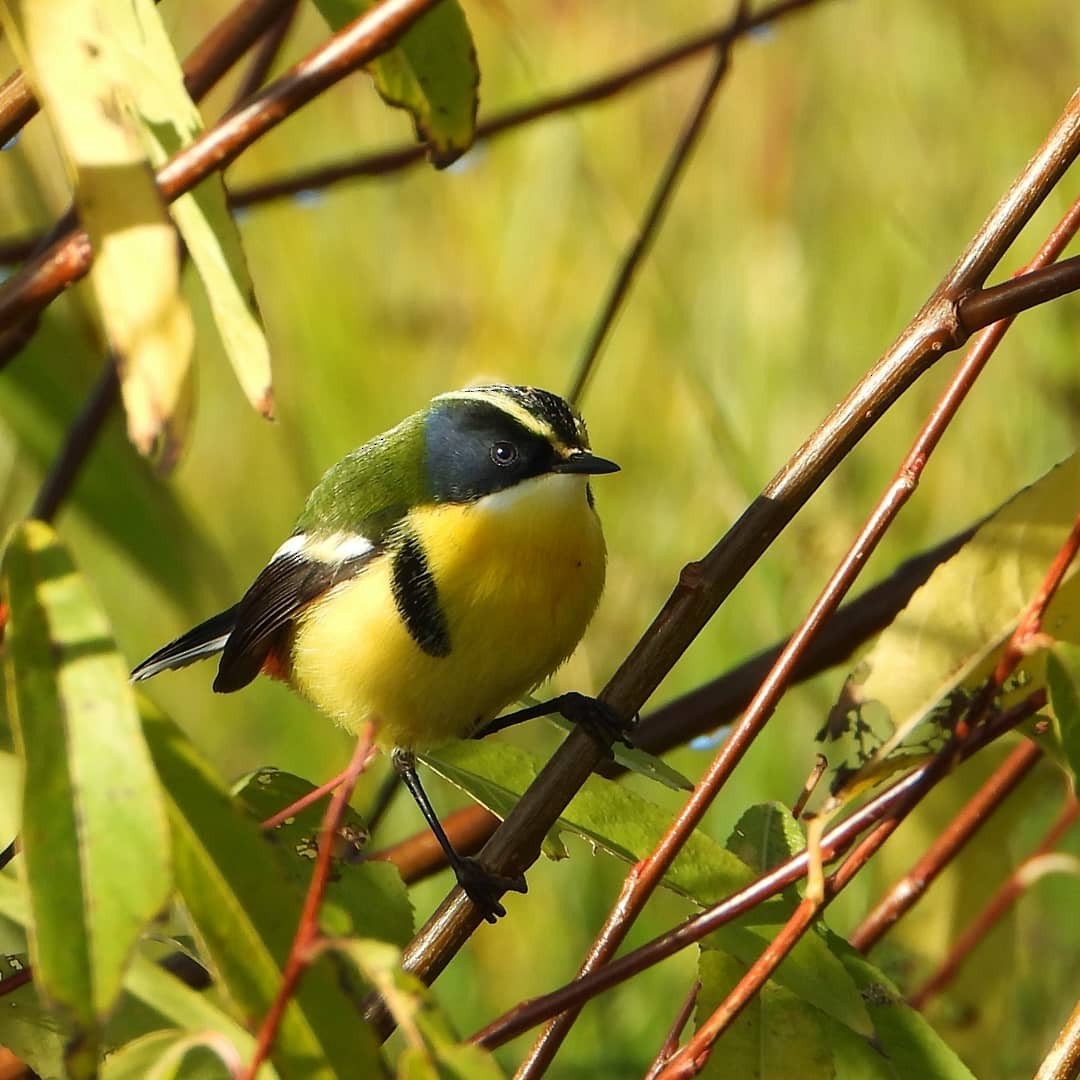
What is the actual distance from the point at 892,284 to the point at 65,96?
367cm

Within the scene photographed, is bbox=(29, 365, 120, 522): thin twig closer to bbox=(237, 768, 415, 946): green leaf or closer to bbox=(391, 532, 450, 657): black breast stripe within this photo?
bbox=(391, 532, 450, 657): black breast stripe

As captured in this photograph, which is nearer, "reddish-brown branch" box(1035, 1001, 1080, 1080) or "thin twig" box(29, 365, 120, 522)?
"reddish-brown branch" box(1035, 1001, 1080, 1080)

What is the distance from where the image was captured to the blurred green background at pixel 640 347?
3104 mm

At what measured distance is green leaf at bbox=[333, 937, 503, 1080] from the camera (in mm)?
961

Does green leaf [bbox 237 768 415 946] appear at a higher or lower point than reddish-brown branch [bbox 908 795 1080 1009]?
higher

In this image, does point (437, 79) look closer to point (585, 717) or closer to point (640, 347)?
point (585, 717)

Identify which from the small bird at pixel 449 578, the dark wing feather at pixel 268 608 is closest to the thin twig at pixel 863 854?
the small bird at pixel 449 578

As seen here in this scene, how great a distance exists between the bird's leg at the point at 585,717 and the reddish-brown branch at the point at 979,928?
59cm

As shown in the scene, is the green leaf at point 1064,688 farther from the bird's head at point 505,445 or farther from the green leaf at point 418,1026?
the bird's head at point 505,445

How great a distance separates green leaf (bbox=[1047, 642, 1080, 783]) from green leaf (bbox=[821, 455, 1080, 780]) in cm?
12

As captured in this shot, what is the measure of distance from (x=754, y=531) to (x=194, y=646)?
1.96 meters

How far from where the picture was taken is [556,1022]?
1.34 metres

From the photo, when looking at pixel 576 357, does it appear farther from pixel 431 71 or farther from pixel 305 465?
pixel 431 71

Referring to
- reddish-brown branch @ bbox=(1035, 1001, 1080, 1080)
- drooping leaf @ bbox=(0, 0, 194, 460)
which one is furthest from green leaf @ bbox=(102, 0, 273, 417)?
reddish-brown branch @ bbox=(1035, 1001, 1080, 1080)
